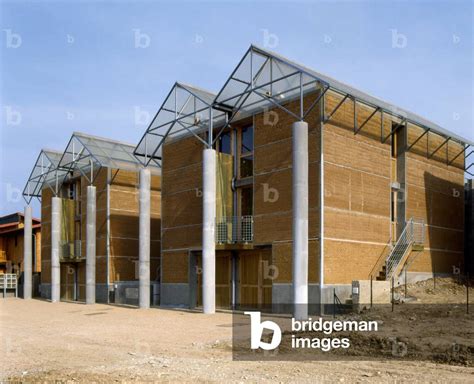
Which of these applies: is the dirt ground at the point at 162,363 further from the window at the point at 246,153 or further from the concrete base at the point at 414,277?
the concrete base at the point at 414,277

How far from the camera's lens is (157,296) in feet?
104

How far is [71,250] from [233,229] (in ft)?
55.6

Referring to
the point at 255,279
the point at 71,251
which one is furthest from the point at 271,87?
the point at 71,251

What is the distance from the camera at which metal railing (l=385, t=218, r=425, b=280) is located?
2384 cm

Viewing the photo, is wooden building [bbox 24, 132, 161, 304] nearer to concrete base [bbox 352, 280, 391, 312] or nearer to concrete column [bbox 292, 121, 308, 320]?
concrete column [bbox 292, 121, 308, 320]

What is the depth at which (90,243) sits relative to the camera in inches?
1334

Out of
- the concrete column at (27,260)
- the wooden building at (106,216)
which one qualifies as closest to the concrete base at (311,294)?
the wooden building at (106,216)

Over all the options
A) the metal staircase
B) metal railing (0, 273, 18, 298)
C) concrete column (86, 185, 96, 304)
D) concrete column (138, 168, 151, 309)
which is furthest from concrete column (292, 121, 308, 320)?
metal railing (0, 273, 18, 298)

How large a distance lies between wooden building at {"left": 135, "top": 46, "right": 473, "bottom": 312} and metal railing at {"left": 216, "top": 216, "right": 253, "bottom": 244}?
0.18 ft

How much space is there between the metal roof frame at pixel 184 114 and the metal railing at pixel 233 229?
376 cm

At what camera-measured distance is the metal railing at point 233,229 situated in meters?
24.7

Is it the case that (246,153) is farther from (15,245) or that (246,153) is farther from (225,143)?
(15,245)

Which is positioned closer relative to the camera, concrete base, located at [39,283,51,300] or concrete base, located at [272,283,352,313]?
concrete base, located at [272,283,352,313]

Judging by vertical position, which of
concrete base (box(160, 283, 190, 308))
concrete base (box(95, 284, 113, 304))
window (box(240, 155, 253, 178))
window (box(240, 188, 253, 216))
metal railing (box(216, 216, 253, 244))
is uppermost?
window (box(240, 155, 253, 178))
